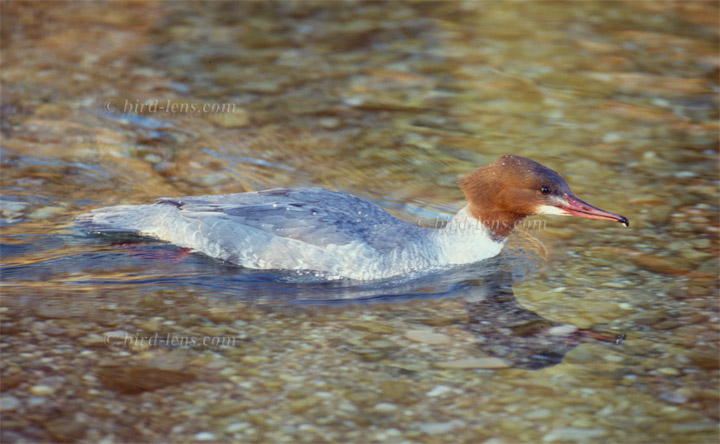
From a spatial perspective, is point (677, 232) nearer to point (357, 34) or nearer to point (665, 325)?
point (665, 325)

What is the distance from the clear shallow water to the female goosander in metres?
0.14

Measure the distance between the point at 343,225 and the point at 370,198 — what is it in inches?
47.2

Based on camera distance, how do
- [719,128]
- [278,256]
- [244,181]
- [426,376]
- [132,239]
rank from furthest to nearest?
[719,128]
[244,181]
[132,239]
[278,256]
[426,376]

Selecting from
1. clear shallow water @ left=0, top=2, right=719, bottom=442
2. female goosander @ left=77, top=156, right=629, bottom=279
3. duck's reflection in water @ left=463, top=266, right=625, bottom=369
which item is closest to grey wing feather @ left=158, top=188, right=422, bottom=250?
female goosander @ left=77, top=156, right=629, bottom=279

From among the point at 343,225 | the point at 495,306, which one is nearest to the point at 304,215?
the point at 343,225

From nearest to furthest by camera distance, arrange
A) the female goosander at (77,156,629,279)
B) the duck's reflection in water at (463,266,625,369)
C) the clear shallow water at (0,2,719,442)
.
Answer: the clear shallow water at (0,2,719,442), the duck's reflection in water at (463,266,625,369), the female goosander at (77,156,629,279)

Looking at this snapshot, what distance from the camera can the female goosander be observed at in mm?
5609

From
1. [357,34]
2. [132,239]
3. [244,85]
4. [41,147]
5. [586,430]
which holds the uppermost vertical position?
[357,34]

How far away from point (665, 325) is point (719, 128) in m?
3.54

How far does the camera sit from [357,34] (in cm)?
987

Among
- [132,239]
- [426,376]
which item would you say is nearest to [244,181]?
[132,239]

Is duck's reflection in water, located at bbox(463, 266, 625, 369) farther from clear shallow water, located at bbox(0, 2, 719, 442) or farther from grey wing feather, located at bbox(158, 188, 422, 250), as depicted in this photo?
grey wing feather, located at bbox(158, 188, 422, 250)

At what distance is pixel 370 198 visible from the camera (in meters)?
6.84

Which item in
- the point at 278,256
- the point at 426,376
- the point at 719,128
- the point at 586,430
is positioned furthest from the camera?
the point at 719,128
